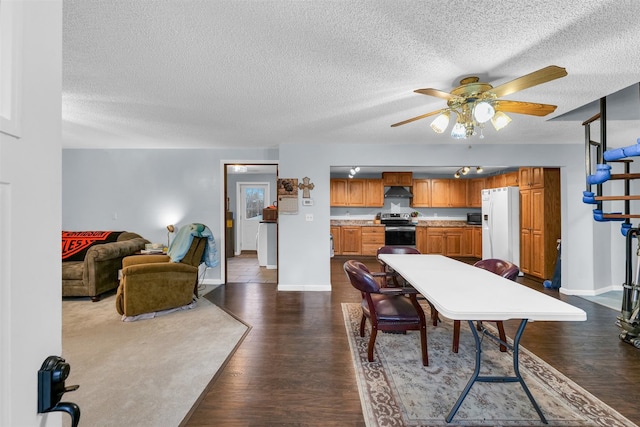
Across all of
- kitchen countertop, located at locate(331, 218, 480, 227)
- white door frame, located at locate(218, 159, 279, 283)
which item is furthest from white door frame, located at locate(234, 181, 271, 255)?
white door frame, located at locate(218, 159, 279, 283)

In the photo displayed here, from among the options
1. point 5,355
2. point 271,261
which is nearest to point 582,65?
point 5,355

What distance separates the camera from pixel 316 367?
231 centimetres

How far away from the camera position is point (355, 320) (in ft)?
10.9

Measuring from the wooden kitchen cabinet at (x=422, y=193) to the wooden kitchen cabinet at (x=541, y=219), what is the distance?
2320mm

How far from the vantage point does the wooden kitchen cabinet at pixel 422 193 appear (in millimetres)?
7367

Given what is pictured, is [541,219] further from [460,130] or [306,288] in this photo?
[306,288]

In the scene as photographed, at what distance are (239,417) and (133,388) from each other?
2.81 feet

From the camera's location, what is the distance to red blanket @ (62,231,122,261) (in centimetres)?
418

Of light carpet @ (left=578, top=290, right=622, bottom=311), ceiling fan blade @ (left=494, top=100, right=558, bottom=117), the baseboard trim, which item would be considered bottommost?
light carpet @ (left=578, top=290, right=622, bottom=311)

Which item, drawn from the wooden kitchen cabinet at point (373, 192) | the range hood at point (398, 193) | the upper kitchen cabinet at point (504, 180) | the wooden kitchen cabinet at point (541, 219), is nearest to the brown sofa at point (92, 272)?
the wooden kitchen cabinet at point (373, 192)

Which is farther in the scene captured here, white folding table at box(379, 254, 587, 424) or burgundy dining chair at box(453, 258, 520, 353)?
burgundy dining chair at box(453, 258, 520, 353)

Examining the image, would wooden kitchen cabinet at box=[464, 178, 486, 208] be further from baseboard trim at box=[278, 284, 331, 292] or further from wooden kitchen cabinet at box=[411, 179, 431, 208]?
baseboard trim at box=[278, 284, 331, 292]

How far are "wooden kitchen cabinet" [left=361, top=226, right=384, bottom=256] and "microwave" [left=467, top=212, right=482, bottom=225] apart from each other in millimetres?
2175

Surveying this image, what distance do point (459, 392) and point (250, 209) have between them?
699 centimetres
